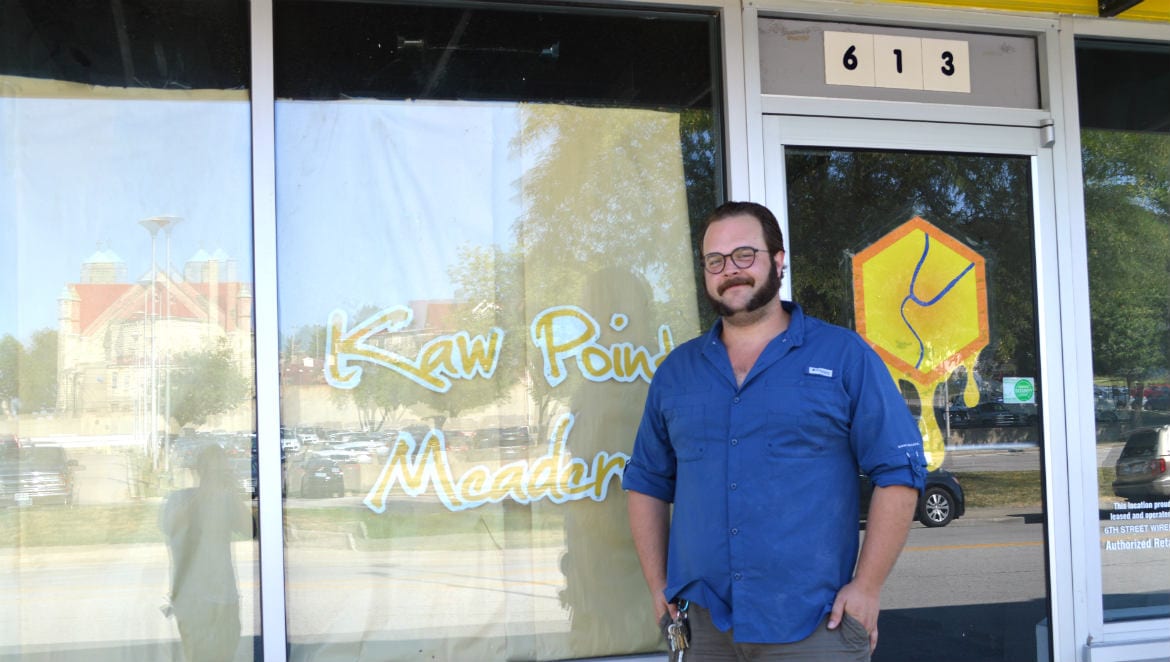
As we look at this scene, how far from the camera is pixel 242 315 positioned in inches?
144

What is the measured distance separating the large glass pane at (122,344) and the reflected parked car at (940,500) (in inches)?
91.4

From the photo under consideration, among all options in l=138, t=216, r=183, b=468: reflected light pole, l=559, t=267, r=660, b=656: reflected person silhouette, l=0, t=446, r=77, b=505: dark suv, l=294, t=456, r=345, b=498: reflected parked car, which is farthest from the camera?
l=559, t=267, r=660, b=656: reflected person silhouette

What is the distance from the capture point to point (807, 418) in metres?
2.99

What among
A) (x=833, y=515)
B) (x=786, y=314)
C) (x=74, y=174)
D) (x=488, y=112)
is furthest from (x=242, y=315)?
(x=833, y=515)

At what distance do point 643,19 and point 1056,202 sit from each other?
68.1 inches

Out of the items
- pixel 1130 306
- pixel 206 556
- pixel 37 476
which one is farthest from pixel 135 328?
pixel 1130 306

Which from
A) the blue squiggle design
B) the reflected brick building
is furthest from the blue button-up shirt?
the reflected brick building

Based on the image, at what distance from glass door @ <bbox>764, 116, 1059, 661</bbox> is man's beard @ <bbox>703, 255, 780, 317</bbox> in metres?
0.98

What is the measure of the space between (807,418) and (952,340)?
5.01 feet

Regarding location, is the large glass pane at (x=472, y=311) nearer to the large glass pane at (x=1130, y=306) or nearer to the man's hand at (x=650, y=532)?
the man's hand at (x=650, y=532)

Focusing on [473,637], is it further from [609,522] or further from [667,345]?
[667,345]

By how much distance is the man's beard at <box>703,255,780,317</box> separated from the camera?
3.12 m

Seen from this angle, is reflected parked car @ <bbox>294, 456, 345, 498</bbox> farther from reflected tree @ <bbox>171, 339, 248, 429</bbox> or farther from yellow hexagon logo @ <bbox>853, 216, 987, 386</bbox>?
yellow hexagon logo @ <bbox>853, 216, 987, 386</bbox>

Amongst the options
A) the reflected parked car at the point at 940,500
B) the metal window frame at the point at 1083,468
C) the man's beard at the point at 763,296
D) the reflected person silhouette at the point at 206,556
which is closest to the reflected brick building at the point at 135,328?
the reflected person silhouette at the point at 206,556
